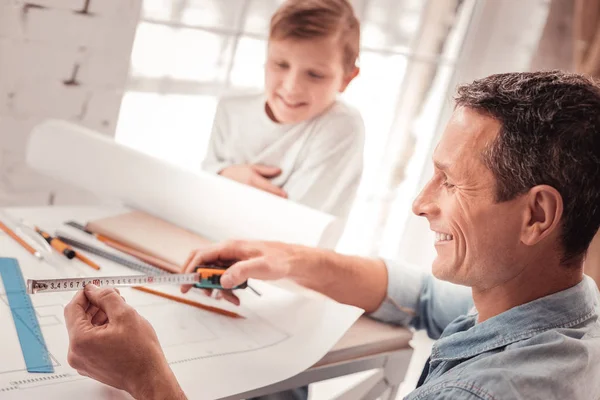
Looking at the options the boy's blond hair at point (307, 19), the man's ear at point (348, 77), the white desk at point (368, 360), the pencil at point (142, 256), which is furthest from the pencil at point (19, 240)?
the man's ear at point (348, 77)

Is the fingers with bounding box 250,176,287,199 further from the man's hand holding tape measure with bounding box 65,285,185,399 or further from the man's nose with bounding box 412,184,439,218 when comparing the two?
the man's hand holding tape measure with bounding box 65,285,185,399

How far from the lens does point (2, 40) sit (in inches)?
53.2

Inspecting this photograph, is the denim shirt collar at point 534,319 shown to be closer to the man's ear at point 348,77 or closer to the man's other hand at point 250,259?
the man's other hand at point 250,259

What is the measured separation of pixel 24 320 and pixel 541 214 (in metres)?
0.73

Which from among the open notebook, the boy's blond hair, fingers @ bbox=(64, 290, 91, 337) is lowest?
the open notebook

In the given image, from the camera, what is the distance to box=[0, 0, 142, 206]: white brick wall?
1376 mm

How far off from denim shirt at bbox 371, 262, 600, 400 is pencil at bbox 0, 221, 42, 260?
26.9 inches

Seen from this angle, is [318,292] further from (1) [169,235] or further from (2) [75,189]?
(2) [75,189]

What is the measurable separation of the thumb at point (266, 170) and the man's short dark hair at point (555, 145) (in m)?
0.86

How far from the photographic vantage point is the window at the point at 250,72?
157cm

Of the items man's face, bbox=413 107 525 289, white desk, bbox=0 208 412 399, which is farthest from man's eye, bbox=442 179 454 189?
white desk, bbox=0 208 412 399

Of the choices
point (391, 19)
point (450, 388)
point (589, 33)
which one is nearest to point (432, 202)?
point (450, 388)

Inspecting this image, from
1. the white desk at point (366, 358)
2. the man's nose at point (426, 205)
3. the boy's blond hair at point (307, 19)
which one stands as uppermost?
the boy's blond hair at point (307, 19)

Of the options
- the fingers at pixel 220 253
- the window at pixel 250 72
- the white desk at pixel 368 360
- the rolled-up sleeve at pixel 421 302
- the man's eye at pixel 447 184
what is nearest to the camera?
the man's eye at pixel 447 184
